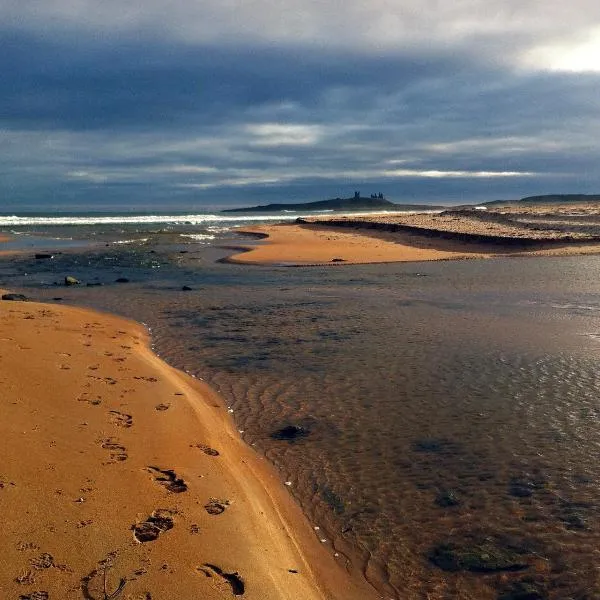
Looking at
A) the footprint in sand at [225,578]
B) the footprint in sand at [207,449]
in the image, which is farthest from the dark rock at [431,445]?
the footprint in sand at [225,578]

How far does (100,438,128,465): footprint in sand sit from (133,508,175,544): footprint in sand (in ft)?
3.51

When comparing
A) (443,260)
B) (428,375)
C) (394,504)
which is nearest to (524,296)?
(428,375)

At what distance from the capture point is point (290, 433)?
25.6 feet

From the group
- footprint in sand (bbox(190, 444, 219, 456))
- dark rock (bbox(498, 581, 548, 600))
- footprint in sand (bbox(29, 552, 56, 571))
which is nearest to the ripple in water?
dark rock (bbox(498, 581, 548, 600))

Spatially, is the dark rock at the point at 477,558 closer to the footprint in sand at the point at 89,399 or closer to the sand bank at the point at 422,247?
the footprint in sand at the point at 89,399

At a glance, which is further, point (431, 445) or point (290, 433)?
point (290, 433)

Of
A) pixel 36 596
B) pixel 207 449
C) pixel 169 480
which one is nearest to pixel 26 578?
Result: pixel 36 596

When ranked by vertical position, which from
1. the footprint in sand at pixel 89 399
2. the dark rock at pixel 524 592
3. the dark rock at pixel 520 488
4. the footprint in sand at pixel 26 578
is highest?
the footprint in sand at pixel 89 399

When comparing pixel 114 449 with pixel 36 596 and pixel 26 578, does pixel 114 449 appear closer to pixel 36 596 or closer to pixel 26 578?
pixel 26 578

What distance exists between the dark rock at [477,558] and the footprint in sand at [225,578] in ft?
5.78

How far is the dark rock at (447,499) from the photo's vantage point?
599 cm

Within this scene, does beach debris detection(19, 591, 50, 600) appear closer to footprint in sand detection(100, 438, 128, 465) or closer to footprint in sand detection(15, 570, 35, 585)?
footprint in sand detection(15, 570, 35, 585)

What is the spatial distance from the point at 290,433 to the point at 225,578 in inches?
137

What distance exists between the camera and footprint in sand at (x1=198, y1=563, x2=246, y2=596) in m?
4.23
